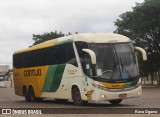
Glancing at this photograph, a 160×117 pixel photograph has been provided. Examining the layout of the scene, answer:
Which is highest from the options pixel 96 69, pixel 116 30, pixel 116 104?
pixel 116 30

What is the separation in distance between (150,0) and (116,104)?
3567cm

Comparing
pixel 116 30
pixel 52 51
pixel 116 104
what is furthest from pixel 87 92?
pixel 116 30

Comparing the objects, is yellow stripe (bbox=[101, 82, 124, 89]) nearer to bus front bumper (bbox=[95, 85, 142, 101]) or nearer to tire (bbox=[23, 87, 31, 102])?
bus front bumper (bbox=[95, 85, 142, 101])

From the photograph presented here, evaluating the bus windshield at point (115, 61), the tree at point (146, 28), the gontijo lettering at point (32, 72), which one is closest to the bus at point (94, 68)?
the bus windshield at point (115, 61)

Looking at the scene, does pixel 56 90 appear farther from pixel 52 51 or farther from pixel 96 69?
pixel 96 69

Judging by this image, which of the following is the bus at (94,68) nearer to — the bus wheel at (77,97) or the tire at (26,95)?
the bus wheel at (77,97)

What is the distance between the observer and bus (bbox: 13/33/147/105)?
70.5ft

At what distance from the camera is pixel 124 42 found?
2247 cm

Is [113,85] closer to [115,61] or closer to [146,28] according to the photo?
[115,61]

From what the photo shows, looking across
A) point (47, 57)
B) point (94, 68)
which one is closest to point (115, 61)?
point (94, 68)

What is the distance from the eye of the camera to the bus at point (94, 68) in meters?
21.5

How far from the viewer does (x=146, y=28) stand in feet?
188

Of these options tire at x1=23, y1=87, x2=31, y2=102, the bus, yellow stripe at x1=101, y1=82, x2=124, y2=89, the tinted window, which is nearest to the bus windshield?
the bus

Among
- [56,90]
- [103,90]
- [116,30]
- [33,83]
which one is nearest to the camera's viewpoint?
[103,90]
